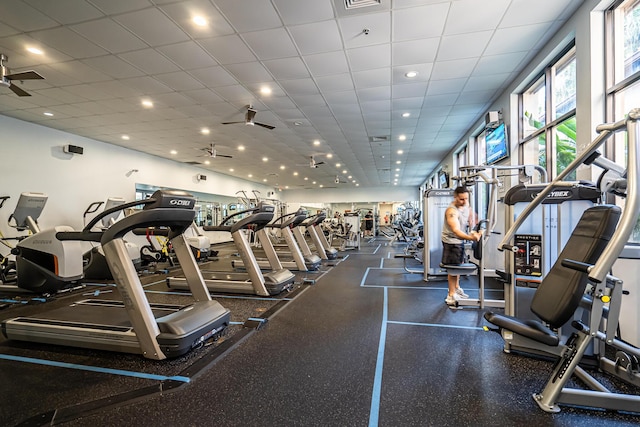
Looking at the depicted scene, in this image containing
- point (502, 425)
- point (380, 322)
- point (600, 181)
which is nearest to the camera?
point (502, 425)

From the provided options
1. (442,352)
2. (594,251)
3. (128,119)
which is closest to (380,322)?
(442,352)

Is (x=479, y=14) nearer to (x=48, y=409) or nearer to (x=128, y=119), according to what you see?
(x=48, y=409)

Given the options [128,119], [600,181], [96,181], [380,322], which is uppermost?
[128,119]

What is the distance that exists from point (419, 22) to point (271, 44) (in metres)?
1.87

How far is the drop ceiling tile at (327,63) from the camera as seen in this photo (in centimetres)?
408

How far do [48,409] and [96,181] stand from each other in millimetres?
8340

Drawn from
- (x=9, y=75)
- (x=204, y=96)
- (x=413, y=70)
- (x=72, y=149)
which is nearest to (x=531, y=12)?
(x=413, y=70)

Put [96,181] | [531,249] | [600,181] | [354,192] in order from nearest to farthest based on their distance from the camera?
[600,181]
[531,249]
[96,181]
[354,192]

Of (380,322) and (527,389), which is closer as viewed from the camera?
(527,389)

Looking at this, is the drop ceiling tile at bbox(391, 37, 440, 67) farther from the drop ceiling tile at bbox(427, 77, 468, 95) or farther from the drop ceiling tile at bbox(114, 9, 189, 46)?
the drop ceiling tile at bbox(114, 9, 189, 46)

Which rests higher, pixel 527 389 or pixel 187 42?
pixel 187 42

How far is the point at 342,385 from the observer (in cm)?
202

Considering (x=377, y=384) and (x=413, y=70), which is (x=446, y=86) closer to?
(x=413, y=70)

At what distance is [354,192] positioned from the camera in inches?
818
